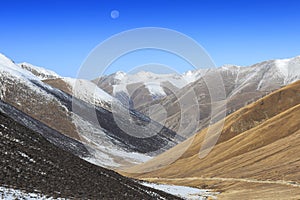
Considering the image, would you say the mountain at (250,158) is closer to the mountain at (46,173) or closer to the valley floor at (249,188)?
the valley floor at (249,188)

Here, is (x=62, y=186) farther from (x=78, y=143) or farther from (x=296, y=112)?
(x=78, y=143)

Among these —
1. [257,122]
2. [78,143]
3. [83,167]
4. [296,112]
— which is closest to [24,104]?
[78,143]

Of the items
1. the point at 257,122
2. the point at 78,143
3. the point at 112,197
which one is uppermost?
the point at 112,197

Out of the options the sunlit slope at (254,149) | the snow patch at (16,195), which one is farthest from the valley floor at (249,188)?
the snow patch at (16,195)

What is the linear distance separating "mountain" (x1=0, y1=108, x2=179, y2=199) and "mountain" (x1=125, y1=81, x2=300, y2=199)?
88.0ft

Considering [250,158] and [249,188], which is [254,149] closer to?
[250,158]

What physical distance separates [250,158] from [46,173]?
7551 cm

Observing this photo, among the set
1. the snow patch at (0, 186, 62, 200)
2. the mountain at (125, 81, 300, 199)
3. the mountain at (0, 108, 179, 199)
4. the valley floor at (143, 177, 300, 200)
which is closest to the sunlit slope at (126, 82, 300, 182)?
the mountain at (125, 81, 300, 199)

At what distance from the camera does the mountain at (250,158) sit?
7456 cm

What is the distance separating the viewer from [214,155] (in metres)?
124

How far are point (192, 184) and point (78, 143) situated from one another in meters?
97.6

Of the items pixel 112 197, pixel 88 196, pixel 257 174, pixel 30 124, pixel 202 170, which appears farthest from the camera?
pixel 30 124

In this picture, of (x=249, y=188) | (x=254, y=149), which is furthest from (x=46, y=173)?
(x=254, y=149)

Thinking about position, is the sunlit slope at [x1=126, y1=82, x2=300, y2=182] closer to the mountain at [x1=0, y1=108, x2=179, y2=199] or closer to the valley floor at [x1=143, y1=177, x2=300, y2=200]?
the valley floor at [x1=143, y1=177, x2=300, y2=200]
